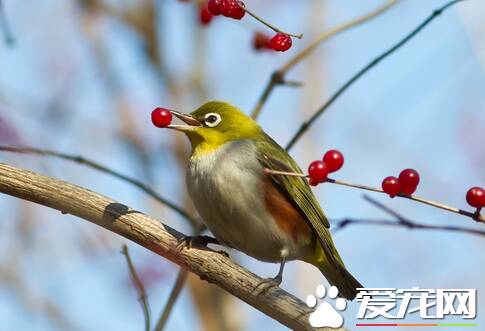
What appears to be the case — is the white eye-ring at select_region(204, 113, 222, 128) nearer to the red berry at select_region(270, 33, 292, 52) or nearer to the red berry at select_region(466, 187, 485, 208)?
the red berry at select_region(270, 33, 292, 52)

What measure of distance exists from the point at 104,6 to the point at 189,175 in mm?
5214

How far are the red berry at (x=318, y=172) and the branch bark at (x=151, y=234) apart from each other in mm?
1004

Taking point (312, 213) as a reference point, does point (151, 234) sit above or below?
below

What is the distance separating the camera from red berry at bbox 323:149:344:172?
15.7ft

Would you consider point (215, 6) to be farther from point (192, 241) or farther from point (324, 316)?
point (324, 316)

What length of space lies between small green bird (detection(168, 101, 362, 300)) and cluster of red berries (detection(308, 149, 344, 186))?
50.3 inches

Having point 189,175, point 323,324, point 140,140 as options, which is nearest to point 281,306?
point 323,324

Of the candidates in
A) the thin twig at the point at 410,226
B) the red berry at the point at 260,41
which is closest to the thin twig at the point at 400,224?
the thin twig at the point at 410,226

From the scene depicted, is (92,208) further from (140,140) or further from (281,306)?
(140,140)

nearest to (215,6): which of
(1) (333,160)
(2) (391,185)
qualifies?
(1) (333,160)

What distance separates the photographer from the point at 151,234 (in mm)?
5387

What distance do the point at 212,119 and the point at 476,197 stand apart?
9.88 feet

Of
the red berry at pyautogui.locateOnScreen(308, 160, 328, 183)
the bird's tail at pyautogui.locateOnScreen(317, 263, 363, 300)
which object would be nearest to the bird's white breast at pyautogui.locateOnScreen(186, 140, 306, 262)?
the bird's tail at pyautogui.locateOnScreen(317, 263, 363, 300)

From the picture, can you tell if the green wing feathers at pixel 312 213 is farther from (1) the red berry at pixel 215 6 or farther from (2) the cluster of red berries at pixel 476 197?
(2) the cluster of red berries at pixel 476 197
